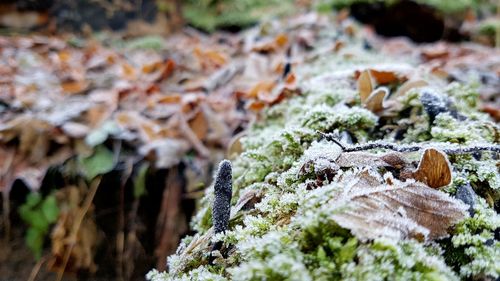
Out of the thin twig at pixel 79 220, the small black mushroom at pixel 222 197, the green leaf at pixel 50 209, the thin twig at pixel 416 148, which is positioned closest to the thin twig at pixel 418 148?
the thin twig at pixel 416 148

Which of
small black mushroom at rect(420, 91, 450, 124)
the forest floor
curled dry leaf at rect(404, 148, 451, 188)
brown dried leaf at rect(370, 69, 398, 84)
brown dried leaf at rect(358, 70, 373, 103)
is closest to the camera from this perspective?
curled dry leaf at rect(404, 148, 451, 188)

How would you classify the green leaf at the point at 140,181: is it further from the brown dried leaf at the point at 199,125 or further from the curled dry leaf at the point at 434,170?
the curled dry leaf at the point at 434,170

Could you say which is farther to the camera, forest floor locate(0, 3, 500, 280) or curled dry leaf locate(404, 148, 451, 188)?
forest floor locate(0, 3, 500, 280)

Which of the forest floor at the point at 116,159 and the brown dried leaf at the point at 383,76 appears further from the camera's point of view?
the forest floor at the point at 116,159

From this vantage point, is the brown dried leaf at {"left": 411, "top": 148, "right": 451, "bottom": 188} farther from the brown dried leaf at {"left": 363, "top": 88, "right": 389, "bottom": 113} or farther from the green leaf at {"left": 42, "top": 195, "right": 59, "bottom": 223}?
the green leaf at {"left": 42, "top": 195, "right": 59, "bottom": 223}

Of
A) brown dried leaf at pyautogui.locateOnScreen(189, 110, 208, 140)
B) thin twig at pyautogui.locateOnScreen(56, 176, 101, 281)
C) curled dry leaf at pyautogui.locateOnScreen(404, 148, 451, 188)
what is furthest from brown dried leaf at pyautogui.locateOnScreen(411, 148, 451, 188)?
thin twig at pyautogui.locateOnScreen(56, 176, 101, 281)

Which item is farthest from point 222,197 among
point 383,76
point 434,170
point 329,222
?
point 383,76

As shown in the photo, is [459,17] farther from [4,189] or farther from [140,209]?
[4,189]
